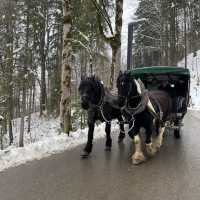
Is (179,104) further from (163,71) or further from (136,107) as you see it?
(136,107)

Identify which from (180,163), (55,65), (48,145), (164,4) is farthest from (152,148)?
(164,4)

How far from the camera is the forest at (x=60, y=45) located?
1496cm

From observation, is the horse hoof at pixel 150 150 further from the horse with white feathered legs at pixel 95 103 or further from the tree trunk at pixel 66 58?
the tree trunk at pixel 66 58

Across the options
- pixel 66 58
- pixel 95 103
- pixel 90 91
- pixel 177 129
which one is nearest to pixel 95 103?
pixel 95 103

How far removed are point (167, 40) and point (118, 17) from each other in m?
34.1

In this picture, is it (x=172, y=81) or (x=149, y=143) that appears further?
(x=172, y=81)

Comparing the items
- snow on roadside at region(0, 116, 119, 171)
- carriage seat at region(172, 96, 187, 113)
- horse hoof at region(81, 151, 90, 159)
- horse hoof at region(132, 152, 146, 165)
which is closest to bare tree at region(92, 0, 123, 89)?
snow on roadside at region(0, 116, 119, 171)

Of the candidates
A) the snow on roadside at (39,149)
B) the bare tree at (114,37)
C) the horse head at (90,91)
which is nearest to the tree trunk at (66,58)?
the snow on roadside at (39,149)

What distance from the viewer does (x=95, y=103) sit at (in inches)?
334

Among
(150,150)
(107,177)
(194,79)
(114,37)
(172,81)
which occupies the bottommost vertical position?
(107,177)

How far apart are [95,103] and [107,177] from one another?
200 cm

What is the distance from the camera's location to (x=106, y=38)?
51.4ft

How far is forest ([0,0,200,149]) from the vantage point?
49.1 ft

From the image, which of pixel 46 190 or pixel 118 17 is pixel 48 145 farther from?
pixel 118 17
